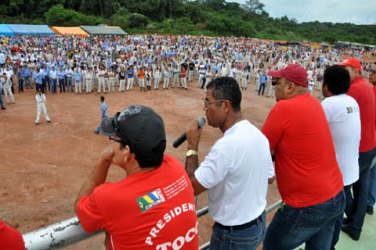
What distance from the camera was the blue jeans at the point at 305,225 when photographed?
2.56 metres

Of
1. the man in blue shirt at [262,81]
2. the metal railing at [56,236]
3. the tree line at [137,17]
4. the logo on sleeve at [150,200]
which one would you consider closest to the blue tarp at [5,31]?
the tree line at [137,17]

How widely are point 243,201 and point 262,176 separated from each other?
21 cm

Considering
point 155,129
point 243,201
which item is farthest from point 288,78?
point 155,129

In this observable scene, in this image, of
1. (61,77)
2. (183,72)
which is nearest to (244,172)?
(61,77)

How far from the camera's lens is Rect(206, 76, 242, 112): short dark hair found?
2195 mm

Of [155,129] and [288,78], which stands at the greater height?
[288,78]

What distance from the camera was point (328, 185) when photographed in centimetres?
253

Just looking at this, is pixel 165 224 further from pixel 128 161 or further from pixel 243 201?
pixel 243 201

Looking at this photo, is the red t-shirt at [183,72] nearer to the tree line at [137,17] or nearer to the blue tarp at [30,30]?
the blue tarp at [30,30]

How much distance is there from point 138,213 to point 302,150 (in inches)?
57.5

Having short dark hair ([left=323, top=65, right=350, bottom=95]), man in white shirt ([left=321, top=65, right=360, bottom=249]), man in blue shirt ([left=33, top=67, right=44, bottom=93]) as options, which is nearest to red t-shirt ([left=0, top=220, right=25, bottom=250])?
man in white shirt ([left=321, top=65, right=360, bottom=249])

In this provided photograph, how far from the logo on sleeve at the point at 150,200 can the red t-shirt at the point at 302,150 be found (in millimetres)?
1207

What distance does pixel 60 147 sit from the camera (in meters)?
12.1

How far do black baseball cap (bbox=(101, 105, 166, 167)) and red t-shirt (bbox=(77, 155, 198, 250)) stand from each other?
8 centimetres
